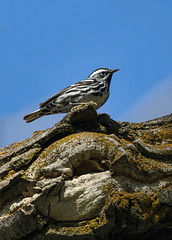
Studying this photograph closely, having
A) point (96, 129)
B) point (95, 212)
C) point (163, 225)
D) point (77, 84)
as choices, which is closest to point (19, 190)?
point (95, 212)

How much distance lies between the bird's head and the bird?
0.05 meters

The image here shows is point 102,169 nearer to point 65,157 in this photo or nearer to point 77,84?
point 65,157

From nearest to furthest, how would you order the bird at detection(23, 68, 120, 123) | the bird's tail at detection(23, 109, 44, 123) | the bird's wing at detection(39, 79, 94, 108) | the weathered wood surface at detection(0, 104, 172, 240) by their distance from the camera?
the weathered wood surface at detection(0, 104, 172, 240), the bird at detection(23, 68, 120, 123), the bird's wing at detection(39, 79, 94, 108), the bird's tail at detection(23, 109, 44, 123)

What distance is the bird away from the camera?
770cm

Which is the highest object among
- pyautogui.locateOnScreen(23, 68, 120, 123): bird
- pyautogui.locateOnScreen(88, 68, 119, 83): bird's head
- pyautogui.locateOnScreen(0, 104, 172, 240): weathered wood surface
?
pyautogui.locateOnScreen(88, 68, 119, 83): bird's head

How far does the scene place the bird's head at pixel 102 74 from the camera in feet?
28.8

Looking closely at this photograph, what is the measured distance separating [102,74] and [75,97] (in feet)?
5.14

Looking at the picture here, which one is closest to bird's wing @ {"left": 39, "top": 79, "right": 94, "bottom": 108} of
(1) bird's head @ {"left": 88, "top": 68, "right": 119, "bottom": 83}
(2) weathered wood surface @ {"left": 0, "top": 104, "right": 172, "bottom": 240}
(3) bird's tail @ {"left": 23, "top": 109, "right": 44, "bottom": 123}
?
(3) bird's tail @ {"left": 23, "top": 109, "right": 44, "bottom": 123}

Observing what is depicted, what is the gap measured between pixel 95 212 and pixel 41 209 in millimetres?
723

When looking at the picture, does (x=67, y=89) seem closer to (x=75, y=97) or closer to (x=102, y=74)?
(x=75, y=97)

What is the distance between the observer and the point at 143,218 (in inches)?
178

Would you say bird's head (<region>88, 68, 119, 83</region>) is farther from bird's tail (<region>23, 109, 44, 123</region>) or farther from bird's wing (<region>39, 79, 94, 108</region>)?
bird's tail (<region>23, 109, 44, 123</region>)

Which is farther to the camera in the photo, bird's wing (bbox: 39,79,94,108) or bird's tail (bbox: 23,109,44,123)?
bird's tail (bbox: 23,109,44,123)

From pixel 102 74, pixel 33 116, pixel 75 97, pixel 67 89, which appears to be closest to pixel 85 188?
pixel 75 97
